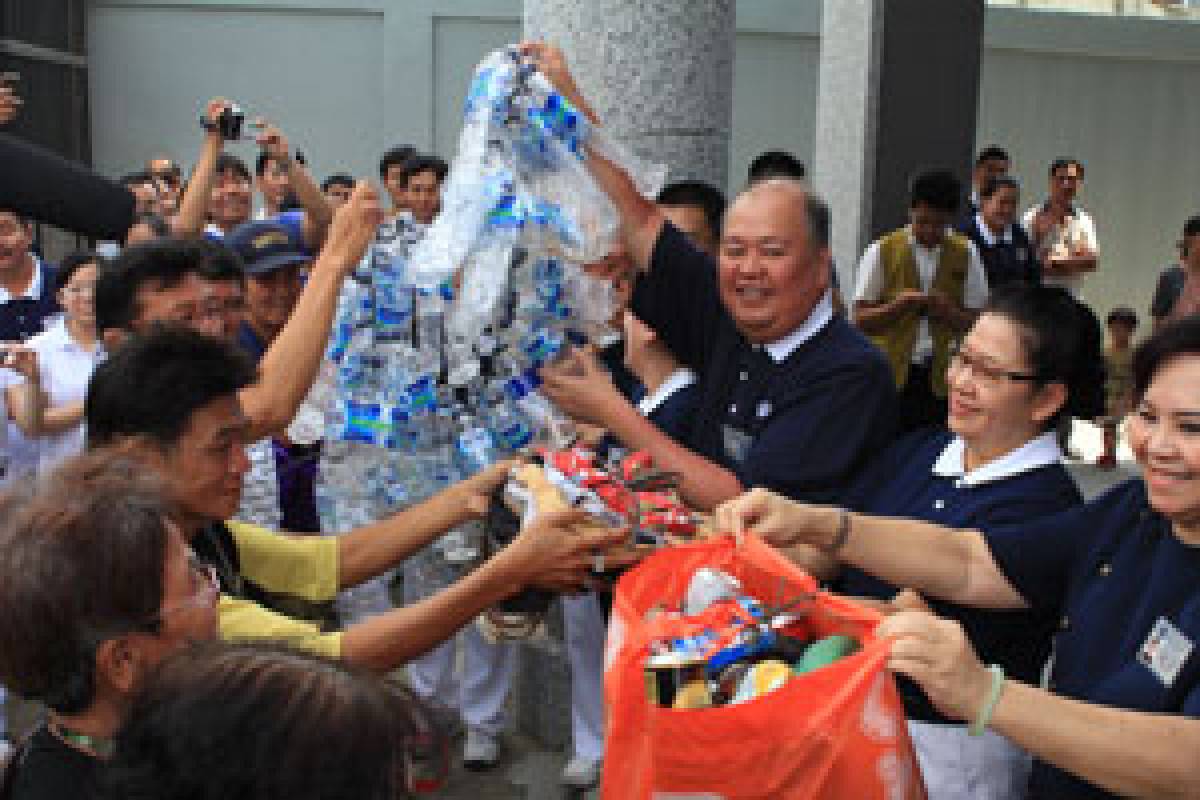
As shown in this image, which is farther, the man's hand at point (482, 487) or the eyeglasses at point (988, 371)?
the man's hand at point (482, 487)

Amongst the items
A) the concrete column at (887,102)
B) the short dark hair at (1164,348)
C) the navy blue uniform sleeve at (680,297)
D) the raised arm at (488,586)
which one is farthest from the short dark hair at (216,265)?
the concrete column at (887,102)

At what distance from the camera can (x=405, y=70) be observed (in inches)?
470


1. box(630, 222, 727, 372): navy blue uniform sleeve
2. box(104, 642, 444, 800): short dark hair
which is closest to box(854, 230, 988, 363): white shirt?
box(630, 222, 727, 372): navy blue uniform sleeve

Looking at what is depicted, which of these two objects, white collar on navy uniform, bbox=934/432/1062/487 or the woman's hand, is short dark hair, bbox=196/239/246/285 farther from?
the woman's hand

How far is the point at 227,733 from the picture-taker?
41.0 inches

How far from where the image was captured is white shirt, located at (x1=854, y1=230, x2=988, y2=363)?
5.45m

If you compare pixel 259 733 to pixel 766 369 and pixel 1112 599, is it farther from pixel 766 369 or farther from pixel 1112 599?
pixel 766 369

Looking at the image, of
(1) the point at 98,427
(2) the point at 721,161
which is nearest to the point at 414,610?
(1) the point at 98,427

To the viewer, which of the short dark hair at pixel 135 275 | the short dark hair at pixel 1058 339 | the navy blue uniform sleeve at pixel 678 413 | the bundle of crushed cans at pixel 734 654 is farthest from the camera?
the navy blue uniform sleeve at pixel 678 413

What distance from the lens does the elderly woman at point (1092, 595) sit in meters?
1.52

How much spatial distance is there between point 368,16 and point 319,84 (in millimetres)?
860

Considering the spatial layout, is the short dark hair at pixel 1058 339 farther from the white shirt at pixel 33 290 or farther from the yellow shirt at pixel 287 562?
the white shirt at pixel 33 290

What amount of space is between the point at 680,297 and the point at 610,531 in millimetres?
834

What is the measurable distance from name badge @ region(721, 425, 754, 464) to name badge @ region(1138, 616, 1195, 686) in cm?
102
